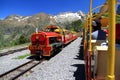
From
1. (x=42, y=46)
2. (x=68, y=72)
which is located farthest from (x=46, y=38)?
(x=68, y=72)

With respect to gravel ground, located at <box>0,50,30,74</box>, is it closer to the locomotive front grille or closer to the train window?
the locomotive front grille

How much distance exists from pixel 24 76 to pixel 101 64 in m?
6.83

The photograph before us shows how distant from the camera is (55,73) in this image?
11398 mm

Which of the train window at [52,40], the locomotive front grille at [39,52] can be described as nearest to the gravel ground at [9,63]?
the locomotive front grille at [39,52]

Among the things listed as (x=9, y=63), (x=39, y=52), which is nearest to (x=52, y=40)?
(x=39, y=52)

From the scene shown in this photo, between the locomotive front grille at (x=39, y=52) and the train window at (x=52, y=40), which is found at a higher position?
the train window at (x=52, y=40)

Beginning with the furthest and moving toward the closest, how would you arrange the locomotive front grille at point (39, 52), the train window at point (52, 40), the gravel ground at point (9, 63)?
the train window at point (52, 40)
the locomotive front grille at point (39, 52)
the gravel ground at point (9, 63)

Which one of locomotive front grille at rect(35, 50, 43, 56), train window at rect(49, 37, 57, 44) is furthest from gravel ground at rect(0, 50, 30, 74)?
train window at rect(49, 37, 57, 44)

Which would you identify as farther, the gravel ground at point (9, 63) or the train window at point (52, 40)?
the train window at point (52, 40)

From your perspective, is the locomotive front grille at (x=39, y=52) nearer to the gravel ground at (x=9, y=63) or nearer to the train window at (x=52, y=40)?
the gravel ground at (x=9, y=63)

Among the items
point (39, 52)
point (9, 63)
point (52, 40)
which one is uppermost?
point (52, 40)

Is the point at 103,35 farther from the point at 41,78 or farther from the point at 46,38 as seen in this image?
the point at 46,38

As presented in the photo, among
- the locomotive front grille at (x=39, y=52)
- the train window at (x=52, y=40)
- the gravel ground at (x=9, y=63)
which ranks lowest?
the gravel ground at (x=9, y=63)

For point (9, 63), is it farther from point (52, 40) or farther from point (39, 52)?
point (52, 40)
